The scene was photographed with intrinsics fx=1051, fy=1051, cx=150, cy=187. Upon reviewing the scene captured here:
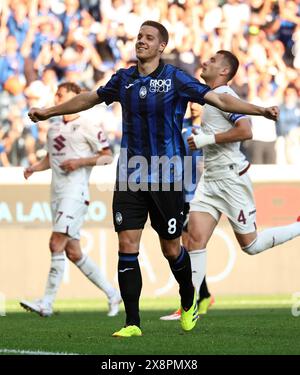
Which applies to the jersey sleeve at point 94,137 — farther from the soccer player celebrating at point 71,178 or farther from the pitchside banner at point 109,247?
the pitchside banner at point 109,247

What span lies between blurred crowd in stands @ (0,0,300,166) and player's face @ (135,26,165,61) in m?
7.27

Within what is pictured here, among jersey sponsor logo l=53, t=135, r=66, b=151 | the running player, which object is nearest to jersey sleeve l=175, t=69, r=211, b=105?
the running player

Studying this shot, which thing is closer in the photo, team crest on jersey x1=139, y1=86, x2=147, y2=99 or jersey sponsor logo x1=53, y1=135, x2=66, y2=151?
team crest on jersey x1=139, y1=86, x2=147, y2=99

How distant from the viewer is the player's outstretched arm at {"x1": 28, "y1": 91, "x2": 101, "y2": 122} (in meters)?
8.41

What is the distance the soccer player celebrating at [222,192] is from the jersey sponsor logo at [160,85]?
213cm

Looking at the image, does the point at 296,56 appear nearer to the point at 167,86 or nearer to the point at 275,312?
the point at 275,312

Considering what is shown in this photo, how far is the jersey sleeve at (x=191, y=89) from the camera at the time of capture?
8094mm

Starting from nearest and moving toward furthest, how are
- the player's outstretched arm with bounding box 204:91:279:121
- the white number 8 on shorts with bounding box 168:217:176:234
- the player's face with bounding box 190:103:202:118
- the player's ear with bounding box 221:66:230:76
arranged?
the player's outstretched arm with bounding box 204:91:279:121, the white number 8 on shorts with bounding box 168:217:176:234, the player's ear with bounding box 221:66:230:76, the player's face with bounding box 190:103:202:118

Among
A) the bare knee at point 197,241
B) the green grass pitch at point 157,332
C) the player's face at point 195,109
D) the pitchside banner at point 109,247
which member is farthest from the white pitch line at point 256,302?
the bare knee at point 197,241

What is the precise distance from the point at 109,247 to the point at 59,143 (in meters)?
3.10

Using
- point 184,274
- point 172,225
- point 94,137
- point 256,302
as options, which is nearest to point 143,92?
point 172,225
